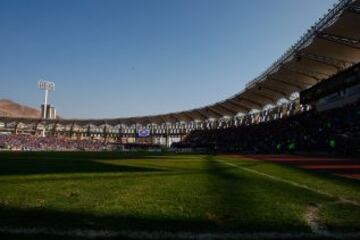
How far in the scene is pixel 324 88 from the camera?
136 feet

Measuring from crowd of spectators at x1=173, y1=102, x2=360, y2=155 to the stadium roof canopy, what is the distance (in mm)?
3698

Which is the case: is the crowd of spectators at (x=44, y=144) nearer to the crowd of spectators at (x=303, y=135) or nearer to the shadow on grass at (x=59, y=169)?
the crowd of spectators at (x=303, y=135)

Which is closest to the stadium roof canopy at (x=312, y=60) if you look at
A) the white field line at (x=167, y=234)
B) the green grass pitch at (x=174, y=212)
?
the green grass pitch at (x=174, y=212)

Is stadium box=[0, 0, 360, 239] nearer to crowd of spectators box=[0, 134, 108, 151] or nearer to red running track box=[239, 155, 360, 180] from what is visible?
red running track box=[239, 155, 360, 180]

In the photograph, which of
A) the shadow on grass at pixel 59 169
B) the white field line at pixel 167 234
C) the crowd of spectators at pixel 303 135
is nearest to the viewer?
the white field line at pixel 167 234

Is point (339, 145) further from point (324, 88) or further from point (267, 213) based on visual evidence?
point (267, 213)

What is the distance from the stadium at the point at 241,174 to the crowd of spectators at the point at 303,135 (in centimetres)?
16

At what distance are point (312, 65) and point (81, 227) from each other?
40856mm

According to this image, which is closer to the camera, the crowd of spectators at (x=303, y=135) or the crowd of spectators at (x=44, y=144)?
the crowd of spectators at (x=303, y=135)

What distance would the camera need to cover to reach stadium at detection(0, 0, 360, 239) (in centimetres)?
632

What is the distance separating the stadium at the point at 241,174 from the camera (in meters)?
6.32

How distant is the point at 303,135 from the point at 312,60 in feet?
27.1

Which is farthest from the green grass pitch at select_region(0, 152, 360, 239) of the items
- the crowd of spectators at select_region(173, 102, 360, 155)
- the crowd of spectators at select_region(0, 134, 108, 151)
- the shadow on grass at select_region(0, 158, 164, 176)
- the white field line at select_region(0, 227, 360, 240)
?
the crowd of spectators at select_region(0, 134, 108, 151)

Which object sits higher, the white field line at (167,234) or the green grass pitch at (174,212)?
the green grass pitch at (174,212)
